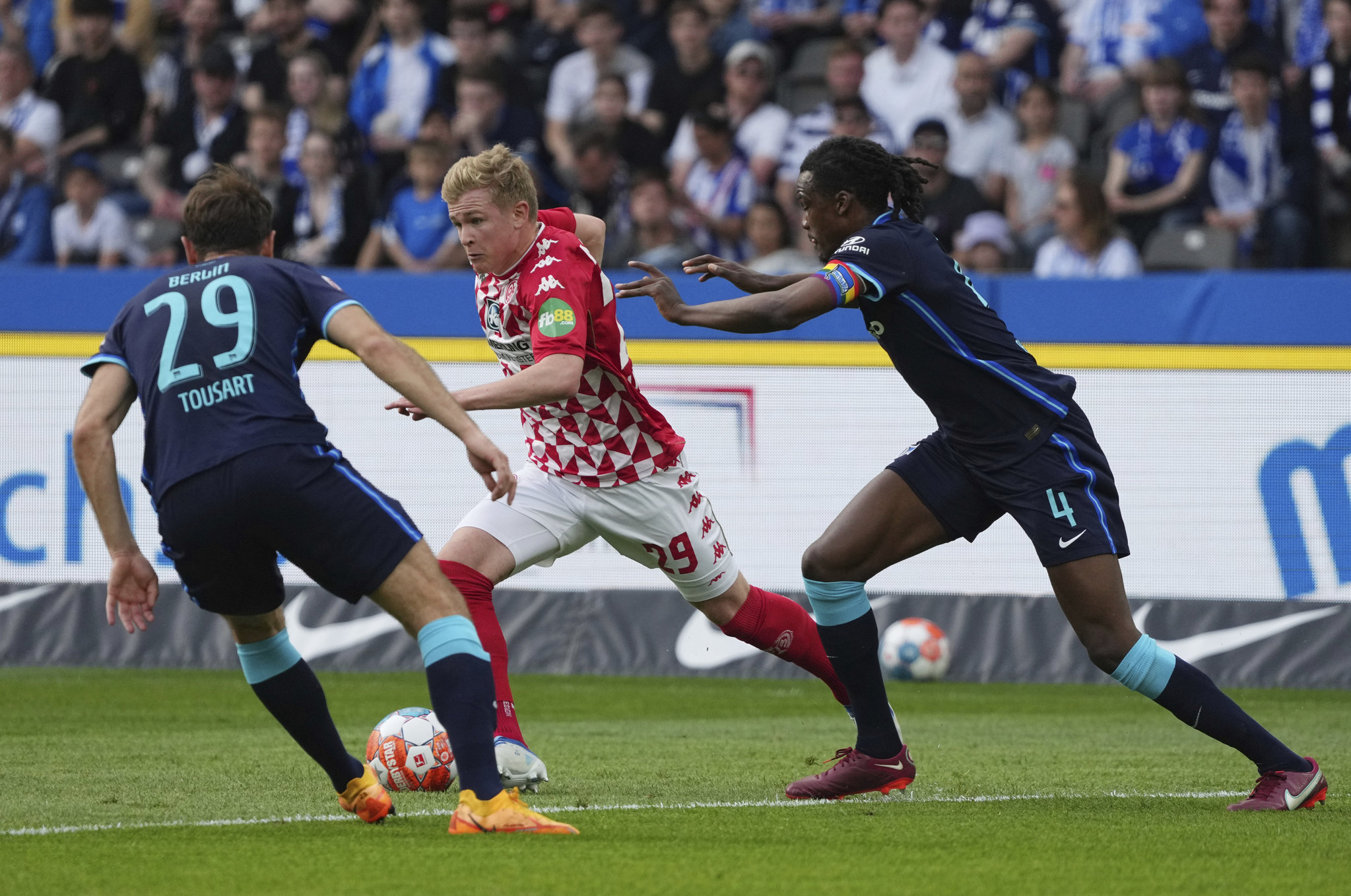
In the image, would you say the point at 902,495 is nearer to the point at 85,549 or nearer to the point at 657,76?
the point at 85,549

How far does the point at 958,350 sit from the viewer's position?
584cm

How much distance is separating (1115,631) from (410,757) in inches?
99.5

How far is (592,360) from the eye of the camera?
629 cm

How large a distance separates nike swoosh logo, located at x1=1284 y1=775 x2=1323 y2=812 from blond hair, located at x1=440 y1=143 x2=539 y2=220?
10.5 feet

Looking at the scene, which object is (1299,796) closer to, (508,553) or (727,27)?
(508,553)

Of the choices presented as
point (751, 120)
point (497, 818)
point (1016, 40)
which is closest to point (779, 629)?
point (497, 818)

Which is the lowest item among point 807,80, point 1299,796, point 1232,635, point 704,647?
point 704,647

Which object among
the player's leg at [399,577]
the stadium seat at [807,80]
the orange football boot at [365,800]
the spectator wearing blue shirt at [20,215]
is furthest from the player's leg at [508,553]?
the spectator wearing blue shirt at [20,215]

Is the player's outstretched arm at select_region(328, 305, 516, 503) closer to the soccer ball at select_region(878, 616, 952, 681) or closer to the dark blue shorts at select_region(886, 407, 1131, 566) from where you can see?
the dark blue shorts at select_region(886, 407, 1131, 566)

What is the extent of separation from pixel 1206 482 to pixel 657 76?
615cm

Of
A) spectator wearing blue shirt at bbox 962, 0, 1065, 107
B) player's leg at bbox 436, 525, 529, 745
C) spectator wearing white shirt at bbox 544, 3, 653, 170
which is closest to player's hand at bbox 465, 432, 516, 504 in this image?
player's leg at bbox 436, 525, 529, 745

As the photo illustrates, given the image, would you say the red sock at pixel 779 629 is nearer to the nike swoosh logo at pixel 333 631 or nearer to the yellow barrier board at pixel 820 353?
the yellow barrier board at pixel 820 353

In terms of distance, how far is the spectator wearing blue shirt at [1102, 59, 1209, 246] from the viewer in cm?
1235

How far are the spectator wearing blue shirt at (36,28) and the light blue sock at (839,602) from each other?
1287 cm
